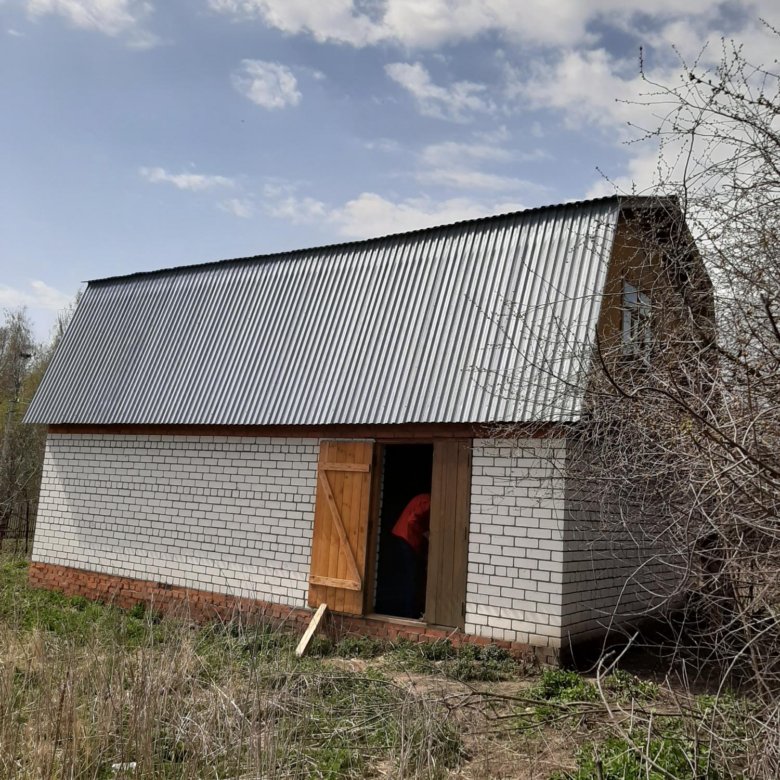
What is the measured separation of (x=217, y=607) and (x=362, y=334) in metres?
4.12

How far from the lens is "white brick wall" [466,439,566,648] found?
7.66 metres

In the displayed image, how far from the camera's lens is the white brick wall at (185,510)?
965cm

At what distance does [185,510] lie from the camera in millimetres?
10672

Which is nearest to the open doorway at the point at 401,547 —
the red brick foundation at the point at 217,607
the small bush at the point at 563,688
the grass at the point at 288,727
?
the red brick foundation at the point at 217,607

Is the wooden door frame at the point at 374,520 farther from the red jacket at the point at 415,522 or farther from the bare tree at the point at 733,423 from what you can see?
the bare tree at the point at 733,423

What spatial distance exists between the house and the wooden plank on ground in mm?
193

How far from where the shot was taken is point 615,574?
8891 millimetres

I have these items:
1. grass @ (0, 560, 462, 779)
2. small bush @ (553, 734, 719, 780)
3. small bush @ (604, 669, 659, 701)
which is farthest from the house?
grass @ (0, 560, 462, 779)

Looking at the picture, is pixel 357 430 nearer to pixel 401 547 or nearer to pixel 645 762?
pixel 401 547

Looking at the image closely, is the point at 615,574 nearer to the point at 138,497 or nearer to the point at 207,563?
the point at 207,563

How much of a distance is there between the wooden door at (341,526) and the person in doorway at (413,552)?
80cm

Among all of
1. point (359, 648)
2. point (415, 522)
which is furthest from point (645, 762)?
point (415, 522)

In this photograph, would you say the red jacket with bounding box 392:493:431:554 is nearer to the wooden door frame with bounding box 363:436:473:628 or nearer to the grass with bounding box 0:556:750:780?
the wooden door frame with bounding box 363:436:473:628

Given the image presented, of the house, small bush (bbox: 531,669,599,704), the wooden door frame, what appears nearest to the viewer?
small bush (bbox: 531,669,599,704)
